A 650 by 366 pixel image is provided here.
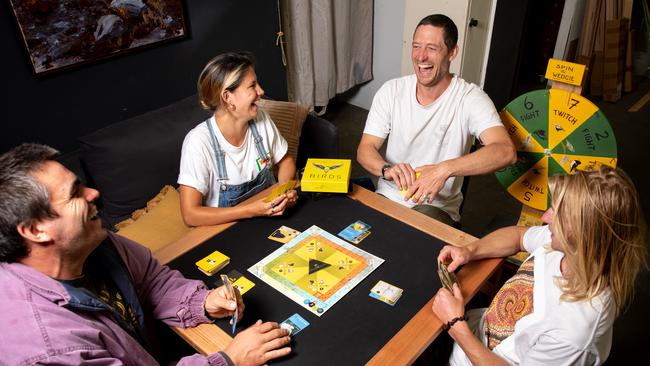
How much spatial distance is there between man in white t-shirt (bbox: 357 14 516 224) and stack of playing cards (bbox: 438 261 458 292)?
1.64 feet

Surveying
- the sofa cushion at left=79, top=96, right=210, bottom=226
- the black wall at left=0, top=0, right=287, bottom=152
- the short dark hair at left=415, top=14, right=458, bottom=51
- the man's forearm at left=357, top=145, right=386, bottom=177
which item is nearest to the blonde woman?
the man's forearm at left=357, top=145, right=386, bottom=177

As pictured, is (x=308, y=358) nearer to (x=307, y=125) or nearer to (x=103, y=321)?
(x=103, y=321)

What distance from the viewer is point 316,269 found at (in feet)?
5.20

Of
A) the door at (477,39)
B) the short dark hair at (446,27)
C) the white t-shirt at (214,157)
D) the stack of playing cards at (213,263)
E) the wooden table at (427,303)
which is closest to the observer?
the wooden table at (427,303)

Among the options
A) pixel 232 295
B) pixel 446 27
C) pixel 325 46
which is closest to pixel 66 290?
pixel 232 295

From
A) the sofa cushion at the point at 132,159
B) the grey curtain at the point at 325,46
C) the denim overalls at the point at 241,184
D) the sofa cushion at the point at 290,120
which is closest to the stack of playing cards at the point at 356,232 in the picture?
the denim overalls at the point at 241,184

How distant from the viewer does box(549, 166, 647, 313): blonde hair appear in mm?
1154

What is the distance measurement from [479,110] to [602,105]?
142 inches

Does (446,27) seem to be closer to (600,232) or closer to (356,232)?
(356,232)

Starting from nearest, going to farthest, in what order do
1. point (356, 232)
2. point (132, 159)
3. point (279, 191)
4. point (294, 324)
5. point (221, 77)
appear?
1. point (294, 324)
2. point (356, 232)
3. point (279, 191)
4. point (221, 77)
5. point (132, 159)

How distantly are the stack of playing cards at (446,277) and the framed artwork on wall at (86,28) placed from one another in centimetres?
232

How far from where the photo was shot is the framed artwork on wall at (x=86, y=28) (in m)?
2.38

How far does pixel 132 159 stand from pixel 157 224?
15.7 inches

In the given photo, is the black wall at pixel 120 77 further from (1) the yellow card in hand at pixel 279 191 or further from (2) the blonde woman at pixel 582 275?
(2) the blonde woman at pixel 582 275
